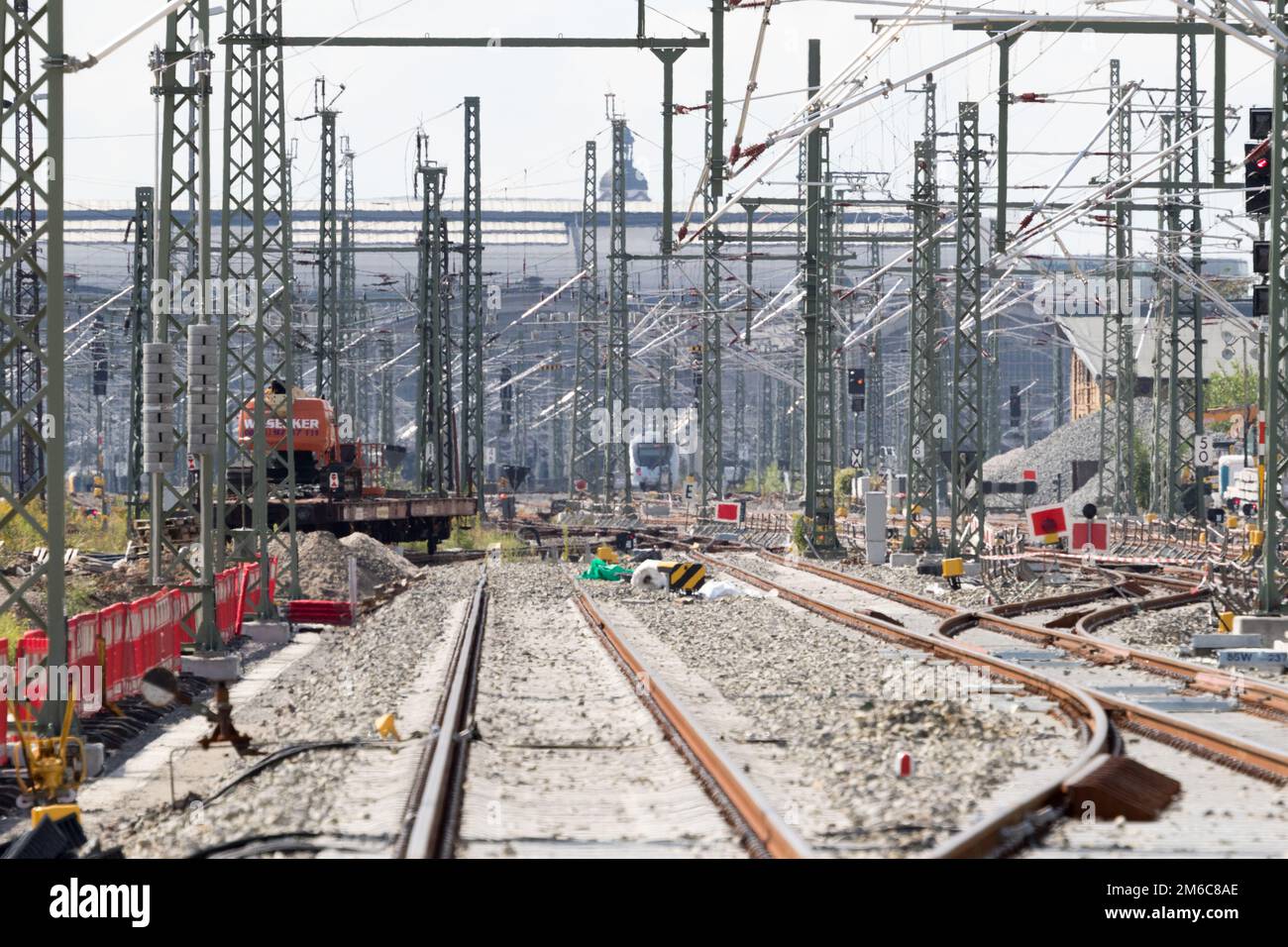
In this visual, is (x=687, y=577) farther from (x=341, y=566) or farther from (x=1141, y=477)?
(x=1141, y=477)

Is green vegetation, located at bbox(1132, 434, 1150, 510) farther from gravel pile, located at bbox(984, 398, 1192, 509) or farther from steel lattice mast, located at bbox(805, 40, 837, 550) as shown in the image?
steel lattice mast, located at bbox(805, 40, 837, 550)

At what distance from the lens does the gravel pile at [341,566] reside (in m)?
34.4

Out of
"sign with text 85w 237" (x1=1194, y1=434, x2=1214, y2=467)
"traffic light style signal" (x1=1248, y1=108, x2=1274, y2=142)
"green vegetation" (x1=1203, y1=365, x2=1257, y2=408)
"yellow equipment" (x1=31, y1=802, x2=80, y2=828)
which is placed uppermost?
"traffic light style signal" (x1=1248, y1=108, x2=1274, y2=142)

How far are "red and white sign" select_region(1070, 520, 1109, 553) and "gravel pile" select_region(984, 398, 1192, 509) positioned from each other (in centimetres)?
4801

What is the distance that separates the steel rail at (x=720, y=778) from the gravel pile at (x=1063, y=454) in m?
65.1

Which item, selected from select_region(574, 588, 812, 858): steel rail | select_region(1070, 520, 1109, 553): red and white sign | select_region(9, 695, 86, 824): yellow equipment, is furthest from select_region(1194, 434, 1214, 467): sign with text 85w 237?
select_region(9, 695, 86, 824): yellow equipment

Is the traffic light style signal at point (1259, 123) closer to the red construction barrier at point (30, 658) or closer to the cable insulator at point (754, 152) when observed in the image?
the cable insulator at point (754, 152)

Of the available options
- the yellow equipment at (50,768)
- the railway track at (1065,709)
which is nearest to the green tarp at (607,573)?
the railway track at (1065,709)

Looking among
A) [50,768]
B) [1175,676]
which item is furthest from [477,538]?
[50,768]

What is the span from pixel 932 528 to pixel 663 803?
2914 centimetres

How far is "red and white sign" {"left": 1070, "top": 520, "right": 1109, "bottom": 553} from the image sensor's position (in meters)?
31.3

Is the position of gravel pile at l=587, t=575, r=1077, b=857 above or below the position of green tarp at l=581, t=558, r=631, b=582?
Answer: above

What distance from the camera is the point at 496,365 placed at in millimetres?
127938

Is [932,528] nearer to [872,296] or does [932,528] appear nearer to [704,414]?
[704,414]
